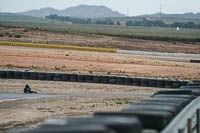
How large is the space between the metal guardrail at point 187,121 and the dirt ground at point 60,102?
11617 mm

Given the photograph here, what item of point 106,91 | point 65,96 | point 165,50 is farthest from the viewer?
point 165,50

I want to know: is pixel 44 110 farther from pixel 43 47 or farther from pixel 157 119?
pixel 43 47

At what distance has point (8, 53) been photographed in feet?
205

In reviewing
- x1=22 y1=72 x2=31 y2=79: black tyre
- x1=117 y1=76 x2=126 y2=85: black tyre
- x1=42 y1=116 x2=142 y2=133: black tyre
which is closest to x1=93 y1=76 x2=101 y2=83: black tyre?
x1=117 y1=76 x2=126 y2=85: black tyre

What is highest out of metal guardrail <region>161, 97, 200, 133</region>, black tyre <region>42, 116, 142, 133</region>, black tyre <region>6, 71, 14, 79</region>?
black tyre <region>42, 116, 142, 133</region>

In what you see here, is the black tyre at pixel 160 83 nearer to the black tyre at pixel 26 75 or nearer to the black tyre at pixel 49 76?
the black tyre at pixel 49 76

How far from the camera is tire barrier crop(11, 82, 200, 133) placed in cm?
620

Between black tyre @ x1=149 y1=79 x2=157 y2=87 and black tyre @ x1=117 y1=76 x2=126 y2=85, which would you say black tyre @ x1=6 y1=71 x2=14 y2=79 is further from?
black tyre @ x1=149 y1=79 x2=157 y2=87

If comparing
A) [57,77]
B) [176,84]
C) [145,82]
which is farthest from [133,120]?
[57,77]

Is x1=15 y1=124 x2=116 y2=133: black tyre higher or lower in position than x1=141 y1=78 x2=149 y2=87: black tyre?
higher

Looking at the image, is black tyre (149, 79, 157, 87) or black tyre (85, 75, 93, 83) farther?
black tyre (85, 75, 93, 83)

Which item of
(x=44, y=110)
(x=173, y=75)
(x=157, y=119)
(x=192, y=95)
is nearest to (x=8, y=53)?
(x=173, y=75)

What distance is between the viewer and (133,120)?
21.1 feet

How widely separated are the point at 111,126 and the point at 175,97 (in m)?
4.38
